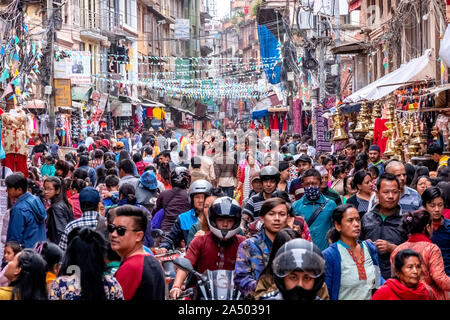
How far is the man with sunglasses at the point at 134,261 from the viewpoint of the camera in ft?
17.0

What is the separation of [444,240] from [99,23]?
3855cm

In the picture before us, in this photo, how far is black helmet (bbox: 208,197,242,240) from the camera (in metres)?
6.44

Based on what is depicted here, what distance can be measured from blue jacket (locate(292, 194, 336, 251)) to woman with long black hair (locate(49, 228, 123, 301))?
3.98m

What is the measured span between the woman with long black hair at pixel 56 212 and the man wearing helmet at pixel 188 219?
1.72 meters

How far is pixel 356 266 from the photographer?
6.31 m

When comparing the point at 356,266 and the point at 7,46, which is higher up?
the point at 7,46

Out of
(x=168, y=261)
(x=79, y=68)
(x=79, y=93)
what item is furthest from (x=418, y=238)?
(x=79, y=93)

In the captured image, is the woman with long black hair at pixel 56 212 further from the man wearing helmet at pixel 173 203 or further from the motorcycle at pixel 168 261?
the motorcycle at pixel 168 261

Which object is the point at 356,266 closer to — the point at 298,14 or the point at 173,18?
the point at 298,14

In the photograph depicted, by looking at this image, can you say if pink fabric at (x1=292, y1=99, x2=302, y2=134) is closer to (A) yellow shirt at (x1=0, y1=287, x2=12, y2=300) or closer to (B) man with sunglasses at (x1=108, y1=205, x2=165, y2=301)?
(B) man with sunglasses at (x1=108, y1=205, x2=165, y2=301)

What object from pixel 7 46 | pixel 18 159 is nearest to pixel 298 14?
pixel 7 46

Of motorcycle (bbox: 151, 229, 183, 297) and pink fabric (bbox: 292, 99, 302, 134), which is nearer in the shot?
motorcycle (bbox: 151, 229, 183, 297)

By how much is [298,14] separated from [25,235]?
78.6ft

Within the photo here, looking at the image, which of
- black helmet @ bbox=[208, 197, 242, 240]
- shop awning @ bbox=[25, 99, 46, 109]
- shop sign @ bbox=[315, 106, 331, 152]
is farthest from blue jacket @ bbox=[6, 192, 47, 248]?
shop awning @ bbox=[25, 99, 46, 109]
